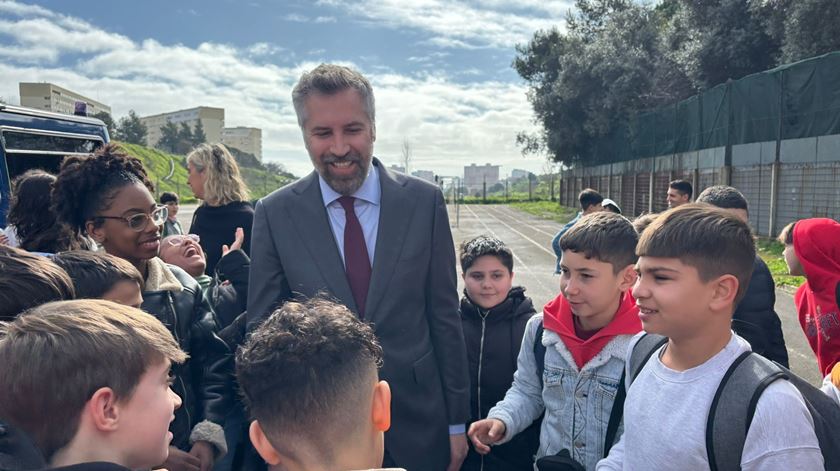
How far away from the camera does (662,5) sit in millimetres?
30688

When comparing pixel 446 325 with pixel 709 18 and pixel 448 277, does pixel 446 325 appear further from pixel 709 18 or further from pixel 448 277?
pixel 709 18

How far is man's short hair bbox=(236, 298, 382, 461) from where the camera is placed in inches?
53.4

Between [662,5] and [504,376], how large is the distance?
33224 mm

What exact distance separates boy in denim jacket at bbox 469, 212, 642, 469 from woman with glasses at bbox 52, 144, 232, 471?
105 centimetres

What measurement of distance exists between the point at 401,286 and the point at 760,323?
2.25 metres

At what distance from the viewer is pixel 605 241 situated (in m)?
2.38

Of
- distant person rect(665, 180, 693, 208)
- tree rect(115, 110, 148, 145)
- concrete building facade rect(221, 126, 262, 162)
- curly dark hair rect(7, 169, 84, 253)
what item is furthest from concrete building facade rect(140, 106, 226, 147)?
curly dark hair rect(7, 169, 84, 253)

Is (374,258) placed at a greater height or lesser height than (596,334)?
greater

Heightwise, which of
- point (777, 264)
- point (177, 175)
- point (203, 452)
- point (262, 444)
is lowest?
point (777, 264)

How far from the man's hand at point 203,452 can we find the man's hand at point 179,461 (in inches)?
2.7

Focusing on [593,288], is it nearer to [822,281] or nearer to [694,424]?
[694,424]

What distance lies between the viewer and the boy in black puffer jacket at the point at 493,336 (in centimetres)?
286

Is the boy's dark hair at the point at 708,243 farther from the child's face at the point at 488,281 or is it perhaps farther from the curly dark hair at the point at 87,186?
the curly dark hair at the point at 87,186

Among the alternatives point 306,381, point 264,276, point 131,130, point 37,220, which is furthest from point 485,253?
point 131,130
